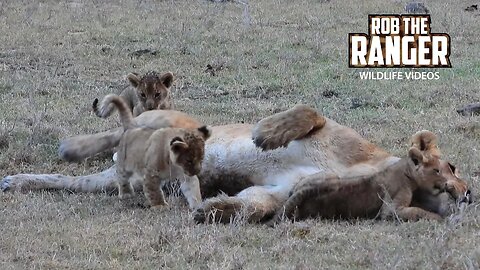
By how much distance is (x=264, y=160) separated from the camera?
5402mm

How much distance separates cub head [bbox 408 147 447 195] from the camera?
4832 millimetres

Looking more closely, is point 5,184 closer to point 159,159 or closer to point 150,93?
point 159,159

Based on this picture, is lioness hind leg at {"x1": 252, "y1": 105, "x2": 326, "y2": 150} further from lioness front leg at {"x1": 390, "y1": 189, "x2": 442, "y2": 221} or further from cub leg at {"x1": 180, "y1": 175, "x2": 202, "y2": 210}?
lioness front leg at {"x1": 390, "y1": 189, "x2": 442, "y2": 221}

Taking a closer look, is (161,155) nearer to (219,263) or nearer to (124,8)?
(219,263)

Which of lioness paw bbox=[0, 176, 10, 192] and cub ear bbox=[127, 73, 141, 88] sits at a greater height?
cub ear bbox=[127, 73, 141, 88]

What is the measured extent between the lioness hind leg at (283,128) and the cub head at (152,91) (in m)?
2.50

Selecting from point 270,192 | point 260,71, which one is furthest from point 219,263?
point 260,71

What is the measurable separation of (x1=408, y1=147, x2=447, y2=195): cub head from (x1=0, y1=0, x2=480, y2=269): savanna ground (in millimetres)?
211

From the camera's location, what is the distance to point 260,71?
10.6m

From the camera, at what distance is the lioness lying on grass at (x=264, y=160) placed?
16.2ft

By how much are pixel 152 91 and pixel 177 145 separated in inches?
103

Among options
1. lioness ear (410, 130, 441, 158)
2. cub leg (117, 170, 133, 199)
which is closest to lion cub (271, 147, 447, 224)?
lioness ear (410, 130, 441, 158)

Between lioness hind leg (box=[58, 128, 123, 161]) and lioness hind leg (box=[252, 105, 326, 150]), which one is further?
lioness hind leg (box=[58, 128, 123, 161])

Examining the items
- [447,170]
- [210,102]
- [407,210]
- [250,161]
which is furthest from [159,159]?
[210,102]
